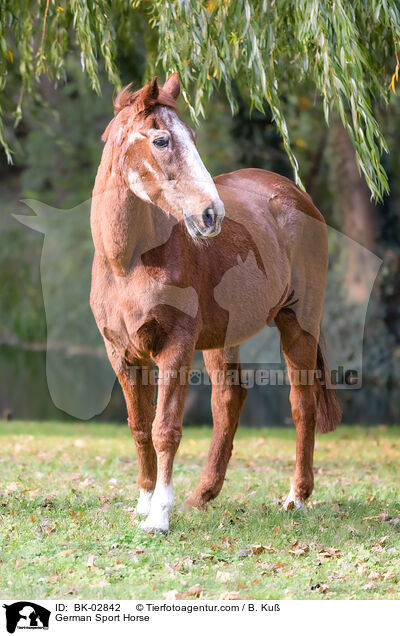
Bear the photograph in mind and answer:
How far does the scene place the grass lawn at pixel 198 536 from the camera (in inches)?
155

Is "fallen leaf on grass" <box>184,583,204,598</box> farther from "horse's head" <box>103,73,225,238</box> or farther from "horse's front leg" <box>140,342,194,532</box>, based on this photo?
"horse's head" <box>103,73,225,238</box>

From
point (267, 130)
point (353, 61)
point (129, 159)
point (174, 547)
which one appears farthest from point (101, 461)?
point (267, 130)

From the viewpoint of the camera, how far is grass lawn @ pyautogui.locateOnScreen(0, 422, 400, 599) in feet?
12.9

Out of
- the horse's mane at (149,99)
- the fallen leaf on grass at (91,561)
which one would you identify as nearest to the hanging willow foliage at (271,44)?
the horse's mane at (149,99)

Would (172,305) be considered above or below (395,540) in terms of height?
above

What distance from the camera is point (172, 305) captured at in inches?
184

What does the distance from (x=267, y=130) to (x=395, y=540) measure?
1122 cm

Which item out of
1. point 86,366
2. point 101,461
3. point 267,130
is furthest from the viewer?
point 86,366

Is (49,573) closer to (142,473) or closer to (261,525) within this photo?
(142,473)

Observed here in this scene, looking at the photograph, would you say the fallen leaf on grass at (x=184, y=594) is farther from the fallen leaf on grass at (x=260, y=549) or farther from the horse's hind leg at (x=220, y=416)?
the horse's hind leg at (x=220, y=416)

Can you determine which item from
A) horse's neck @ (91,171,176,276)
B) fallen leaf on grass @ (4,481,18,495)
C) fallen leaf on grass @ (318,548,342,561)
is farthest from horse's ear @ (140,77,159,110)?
fallen leaf on grass @ (4,481,18,495)

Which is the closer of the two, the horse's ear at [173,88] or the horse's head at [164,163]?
the horse's head at [164,163]
